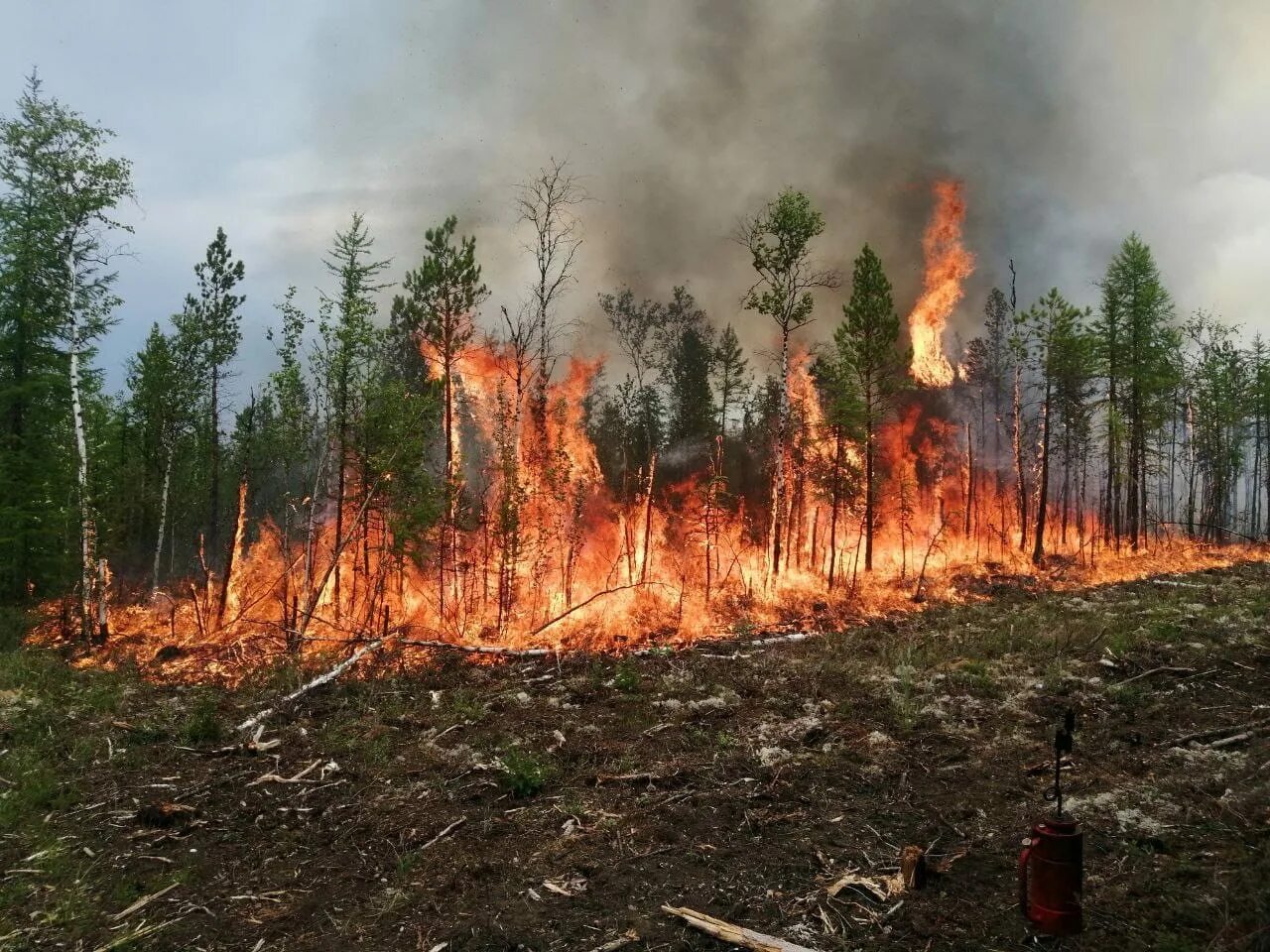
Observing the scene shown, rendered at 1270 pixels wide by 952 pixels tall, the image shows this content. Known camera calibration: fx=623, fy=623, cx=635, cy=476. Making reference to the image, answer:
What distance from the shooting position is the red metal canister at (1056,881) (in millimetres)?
4523

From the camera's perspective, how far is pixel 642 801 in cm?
732

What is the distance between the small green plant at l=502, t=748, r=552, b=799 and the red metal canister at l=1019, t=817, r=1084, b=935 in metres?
5.26

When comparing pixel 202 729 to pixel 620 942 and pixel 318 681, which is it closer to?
pixel 318 681

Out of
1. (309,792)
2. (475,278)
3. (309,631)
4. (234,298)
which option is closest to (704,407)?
(475,278)

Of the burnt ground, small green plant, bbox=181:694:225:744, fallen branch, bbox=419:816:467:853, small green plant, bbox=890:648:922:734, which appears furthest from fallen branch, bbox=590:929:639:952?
small green plant, bbox=181:694:225:744

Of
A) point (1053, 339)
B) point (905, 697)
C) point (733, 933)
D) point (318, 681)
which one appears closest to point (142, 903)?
point (733, 933)

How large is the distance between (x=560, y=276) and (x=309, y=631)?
1465 cm

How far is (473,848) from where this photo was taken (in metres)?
6.52

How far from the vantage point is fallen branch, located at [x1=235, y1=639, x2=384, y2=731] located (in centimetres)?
1023

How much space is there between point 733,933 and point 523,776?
12.2 ft

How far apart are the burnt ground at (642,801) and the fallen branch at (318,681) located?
0.25 m

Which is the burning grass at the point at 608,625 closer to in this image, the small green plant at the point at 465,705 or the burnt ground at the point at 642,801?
the burnt ground at the point at 642,801

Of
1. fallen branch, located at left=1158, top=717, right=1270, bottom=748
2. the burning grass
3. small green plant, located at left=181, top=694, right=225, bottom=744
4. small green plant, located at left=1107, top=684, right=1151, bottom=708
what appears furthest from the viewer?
the burning grass

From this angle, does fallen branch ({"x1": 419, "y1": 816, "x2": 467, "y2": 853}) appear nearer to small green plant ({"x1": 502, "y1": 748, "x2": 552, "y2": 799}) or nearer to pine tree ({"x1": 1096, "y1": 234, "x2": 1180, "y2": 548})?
small green plant ({"x1": 502, "y1": 748, "x2": 552, "y2": 799})
